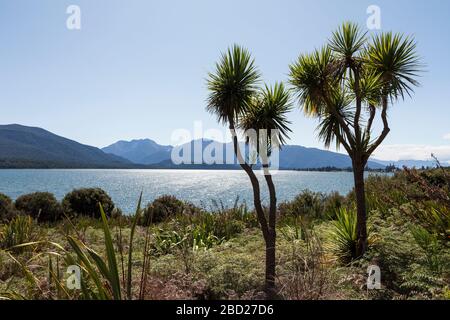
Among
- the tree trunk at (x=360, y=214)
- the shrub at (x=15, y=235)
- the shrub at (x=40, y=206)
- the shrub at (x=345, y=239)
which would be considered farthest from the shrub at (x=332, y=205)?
the shrub at (x=40, y=206)

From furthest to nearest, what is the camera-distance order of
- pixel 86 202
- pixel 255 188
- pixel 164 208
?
pixel 86 202 → pixel 164 208 → pixel 255 188

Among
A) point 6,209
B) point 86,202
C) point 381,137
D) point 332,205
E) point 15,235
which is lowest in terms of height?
point 86,202

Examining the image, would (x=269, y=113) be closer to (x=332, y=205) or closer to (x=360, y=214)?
(x=360, y=214)

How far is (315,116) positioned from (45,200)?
17.3 metres

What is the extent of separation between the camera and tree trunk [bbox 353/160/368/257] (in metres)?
7.98

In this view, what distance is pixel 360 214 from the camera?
27.2 feet

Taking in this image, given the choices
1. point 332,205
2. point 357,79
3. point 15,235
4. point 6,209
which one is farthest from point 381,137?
point 6,209

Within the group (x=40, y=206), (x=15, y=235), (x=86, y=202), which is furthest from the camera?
(x=86, y=202)

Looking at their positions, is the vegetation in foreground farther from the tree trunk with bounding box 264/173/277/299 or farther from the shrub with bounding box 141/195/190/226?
the shrub with bounding box 141/195/190/226

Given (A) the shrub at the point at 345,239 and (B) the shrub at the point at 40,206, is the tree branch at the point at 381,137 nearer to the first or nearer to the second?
(A) the shrub at the point at 345,239

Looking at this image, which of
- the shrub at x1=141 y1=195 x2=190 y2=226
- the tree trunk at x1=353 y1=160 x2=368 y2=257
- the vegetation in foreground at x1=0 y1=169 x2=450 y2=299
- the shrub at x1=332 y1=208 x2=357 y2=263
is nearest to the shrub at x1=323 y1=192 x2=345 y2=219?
the vegetation in foreground at x1=0 y1=169 x2=450 y2=299
